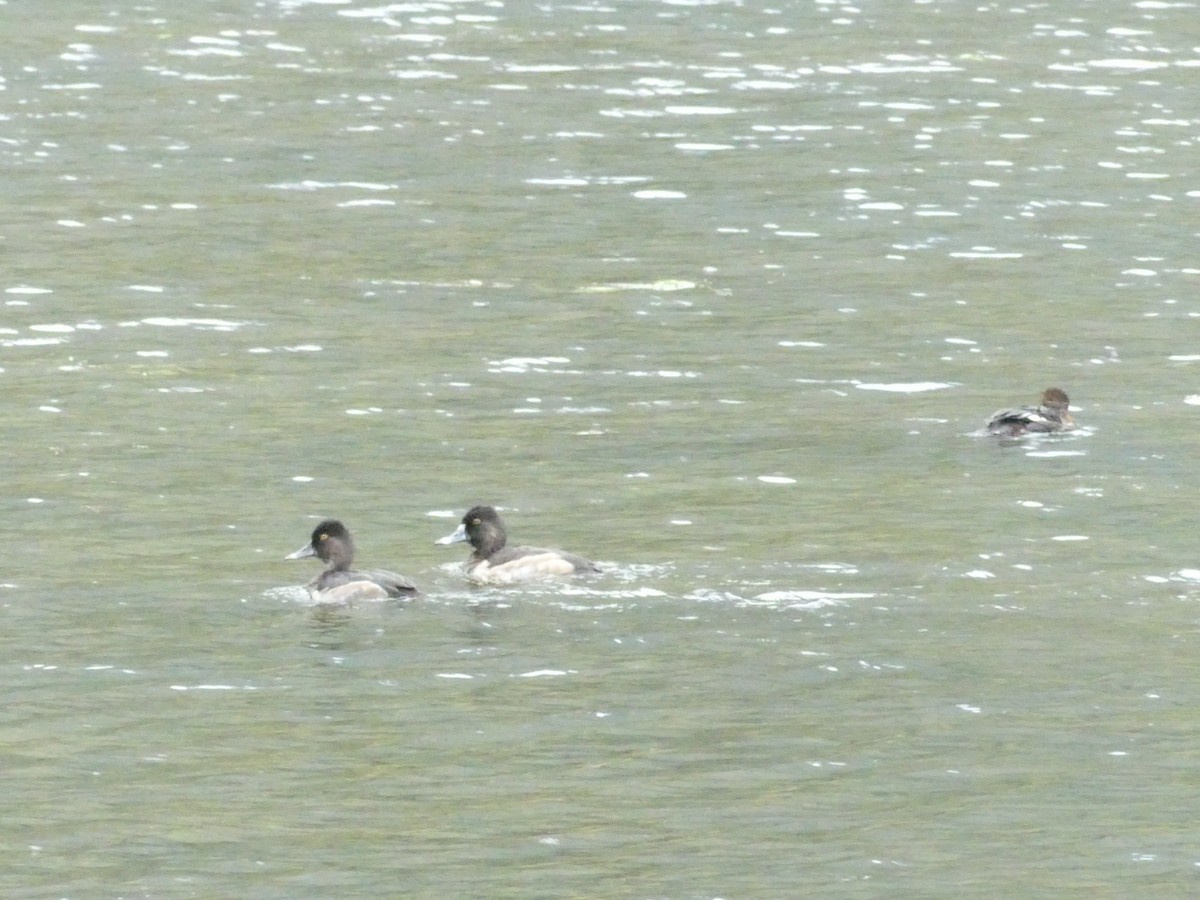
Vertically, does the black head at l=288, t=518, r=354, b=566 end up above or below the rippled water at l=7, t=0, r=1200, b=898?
above

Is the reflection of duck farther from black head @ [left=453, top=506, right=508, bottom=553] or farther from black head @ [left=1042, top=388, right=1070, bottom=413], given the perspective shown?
black head @ [left=453, top=506, right=508, bottom=553]

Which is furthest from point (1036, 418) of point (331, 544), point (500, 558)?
point (331, 544)

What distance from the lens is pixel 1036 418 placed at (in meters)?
21.0

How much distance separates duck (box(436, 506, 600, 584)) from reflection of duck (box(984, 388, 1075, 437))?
4.85m

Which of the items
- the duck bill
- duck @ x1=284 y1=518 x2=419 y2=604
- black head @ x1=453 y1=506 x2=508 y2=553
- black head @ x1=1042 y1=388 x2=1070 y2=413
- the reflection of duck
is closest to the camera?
duck @ x1=284 y1=518 x2=419 y2=604

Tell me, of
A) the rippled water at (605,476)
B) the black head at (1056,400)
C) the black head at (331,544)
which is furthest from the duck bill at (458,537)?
the black head at (1056,400)

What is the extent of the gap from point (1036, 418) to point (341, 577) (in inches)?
257

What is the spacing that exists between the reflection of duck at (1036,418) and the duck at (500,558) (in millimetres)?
4854

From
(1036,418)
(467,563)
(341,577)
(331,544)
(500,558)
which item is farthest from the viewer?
(1036,418)

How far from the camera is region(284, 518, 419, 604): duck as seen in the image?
656 inches

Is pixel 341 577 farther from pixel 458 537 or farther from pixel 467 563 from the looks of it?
pixel 458 537

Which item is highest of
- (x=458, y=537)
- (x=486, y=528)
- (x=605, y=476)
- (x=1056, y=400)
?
(x=486, y=528)

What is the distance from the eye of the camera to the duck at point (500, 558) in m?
17.1

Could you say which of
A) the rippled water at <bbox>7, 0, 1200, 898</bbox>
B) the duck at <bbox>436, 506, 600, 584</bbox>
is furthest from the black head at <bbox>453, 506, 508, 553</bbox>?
the rippled water at <bbox>7, 0, 1200, 898</bbox>
